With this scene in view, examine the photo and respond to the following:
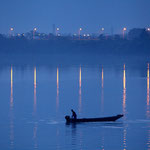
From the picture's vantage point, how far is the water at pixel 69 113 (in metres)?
20.5

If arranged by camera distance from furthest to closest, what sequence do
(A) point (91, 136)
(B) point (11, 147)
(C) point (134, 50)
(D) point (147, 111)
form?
(C) point (134, 50) < (D) point (147, 111) < (A) point (91, 136) < (B) point (11, 147)

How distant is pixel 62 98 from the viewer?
3528 centimetres

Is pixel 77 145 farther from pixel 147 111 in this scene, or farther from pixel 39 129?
pixel 147 111

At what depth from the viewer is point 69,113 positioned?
28.7 meters

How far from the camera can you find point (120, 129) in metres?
23.0

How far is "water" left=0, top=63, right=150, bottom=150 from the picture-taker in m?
20.5

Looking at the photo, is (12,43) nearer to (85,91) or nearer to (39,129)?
(85,91)

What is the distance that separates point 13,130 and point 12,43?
97.3 m

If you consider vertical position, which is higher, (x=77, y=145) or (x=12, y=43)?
(x=12, y=43)

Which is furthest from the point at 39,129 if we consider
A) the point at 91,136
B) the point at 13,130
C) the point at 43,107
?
the point at 43,107

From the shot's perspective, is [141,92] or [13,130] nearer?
[13,130]

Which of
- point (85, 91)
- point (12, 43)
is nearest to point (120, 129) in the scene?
point (85, 91)

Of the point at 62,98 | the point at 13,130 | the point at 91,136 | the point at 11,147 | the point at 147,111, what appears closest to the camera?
the point at 11,147

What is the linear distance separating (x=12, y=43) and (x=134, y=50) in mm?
30632
